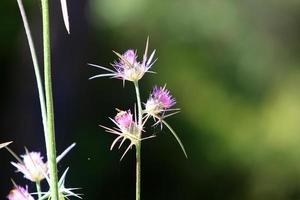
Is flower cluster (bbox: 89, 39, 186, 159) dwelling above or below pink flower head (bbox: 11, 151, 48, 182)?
above

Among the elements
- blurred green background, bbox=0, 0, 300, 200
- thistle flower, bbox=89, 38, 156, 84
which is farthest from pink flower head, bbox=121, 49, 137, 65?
blurred green background, bbox=0, 0, 300, 200

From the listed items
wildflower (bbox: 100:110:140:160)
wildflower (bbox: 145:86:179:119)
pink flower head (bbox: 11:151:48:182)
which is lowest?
pink flower head (bbox: 11:151:48:182)

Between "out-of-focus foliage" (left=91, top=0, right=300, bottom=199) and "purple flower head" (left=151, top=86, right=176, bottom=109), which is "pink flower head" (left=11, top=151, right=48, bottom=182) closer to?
"purple flower head" (left=151, top=86, right=176, bottom=109)

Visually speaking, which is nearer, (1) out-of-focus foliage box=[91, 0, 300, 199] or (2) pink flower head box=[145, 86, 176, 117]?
(2) pink flower head box=[145, 86, 176, 117]

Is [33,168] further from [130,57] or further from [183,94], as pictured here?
[183,94]

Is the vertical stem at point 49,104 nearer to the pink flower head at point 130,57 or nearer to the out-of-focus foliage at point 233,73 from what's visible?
the pink flower head at point 130,57

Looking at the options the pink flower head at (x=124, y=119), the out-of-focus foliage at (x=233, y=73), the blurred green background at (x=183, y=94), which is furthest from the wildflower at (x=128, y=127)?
the out-of-focus foliage at (x=233, y=73)

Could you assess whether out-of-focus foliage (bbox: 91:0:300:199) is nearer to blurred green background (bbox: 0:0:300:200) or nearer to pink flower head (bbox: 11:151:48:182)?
blurred green background (bbox: 0:0:300:200)
